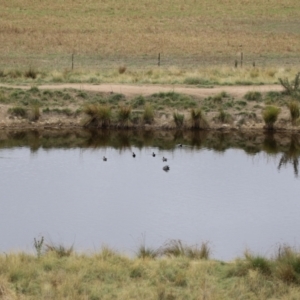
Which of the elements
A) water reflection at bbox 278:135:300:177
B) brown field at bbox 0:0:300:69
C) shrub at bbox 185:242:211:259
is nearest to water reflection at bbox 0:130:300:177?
water reflection at bbox 278:135:300:177

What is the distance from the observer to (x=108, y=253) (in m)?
14.0

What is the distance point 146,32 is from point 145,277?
40494 mm

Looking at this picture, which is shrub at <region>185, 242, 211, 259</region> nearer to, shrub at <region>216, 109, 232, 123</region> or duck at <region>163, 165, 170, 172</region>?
duck at <region>163, 165, 170, 172</region>

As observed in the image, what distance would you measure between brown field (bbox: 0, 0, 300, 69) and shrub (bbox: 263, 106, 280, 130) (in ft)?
37.9

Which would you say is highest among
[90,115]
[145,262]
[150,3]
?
[150,3]

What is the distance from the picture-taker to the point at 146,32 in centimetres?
5244

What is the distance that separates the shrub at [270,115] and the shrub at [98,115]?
4.99 metres

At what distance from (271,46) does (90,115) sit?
68.8 ft

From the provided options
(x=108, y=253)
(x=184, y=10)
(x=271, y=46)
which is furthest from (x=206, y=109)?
(x=184, y=10)

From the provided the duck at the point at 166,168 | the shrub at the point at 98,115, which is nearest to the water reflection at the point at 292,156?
the duck at the point at 166,168

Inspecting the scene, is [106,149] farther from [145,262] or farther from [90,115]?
[145,262]

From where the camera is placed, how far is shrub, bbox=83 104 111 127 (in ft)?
89.4

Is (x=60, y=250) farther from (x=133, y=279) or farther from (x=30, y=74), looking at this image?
(x=30, y=74)

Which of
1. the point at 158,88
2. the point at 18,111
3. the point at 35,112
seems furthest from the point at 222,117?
the point at 18,111
